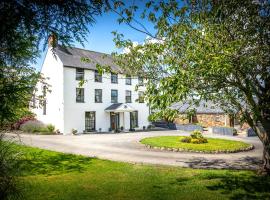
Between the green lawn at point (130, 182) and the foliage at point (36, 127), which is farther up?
the foliage at point (36, 127)

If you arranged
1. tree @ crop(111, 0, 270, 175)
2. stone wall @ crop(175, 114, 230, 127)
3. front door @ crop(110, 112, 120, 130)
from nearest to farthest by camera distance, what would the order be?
tree @ crop(111, 0, 270, 175) < front door @ crop(110, 112, 120, 130) < stone wall @ crop(175, 114, 230, 127)

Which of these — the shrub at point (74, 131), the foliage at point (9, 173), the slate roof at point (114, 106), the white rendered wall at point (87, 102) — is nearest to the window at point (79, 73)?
the white rendered wall at point (87, 102)

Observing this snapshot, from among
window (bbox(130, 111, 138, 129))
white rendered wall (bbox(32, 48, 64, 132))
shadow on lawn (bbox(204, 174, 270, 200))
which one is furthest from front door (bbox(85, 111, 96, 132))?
shadow on lawn (bbox(204, 174, 270, 200))

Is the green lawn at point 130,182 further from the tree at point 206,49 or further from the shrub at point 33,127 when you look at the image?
the shrub at point 33,127


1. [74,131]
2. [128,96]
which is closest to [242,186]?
[74,131]

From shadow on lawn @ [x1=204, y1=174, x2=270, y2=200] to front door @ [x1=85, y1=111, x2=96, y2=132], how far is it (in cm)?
2483

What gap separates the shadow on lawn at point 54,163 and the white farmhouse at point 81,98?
1559 cm

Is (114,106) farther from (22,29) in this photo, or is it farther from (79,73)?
(22,29)

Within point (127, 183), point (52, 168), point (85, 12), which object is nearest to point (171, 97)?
point (85, 12)

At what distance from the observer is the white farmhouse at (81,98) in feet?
110

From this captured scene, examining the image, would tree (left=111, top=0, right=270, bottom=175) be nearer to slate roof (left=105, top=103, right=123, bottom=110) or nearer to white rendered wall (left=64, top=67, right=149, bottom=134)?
white rendered wall (left=64, top=67, right=149, bottom=134)

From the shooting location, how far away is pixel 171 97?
7.55m

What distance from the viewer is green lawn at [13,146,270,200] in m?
9.52

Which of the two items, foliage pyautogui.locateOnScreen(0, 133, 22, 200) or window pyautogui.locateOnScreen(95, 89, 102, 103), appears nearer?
foliage pyautogui.locateOnScreen(0, 133, 22, 200)
